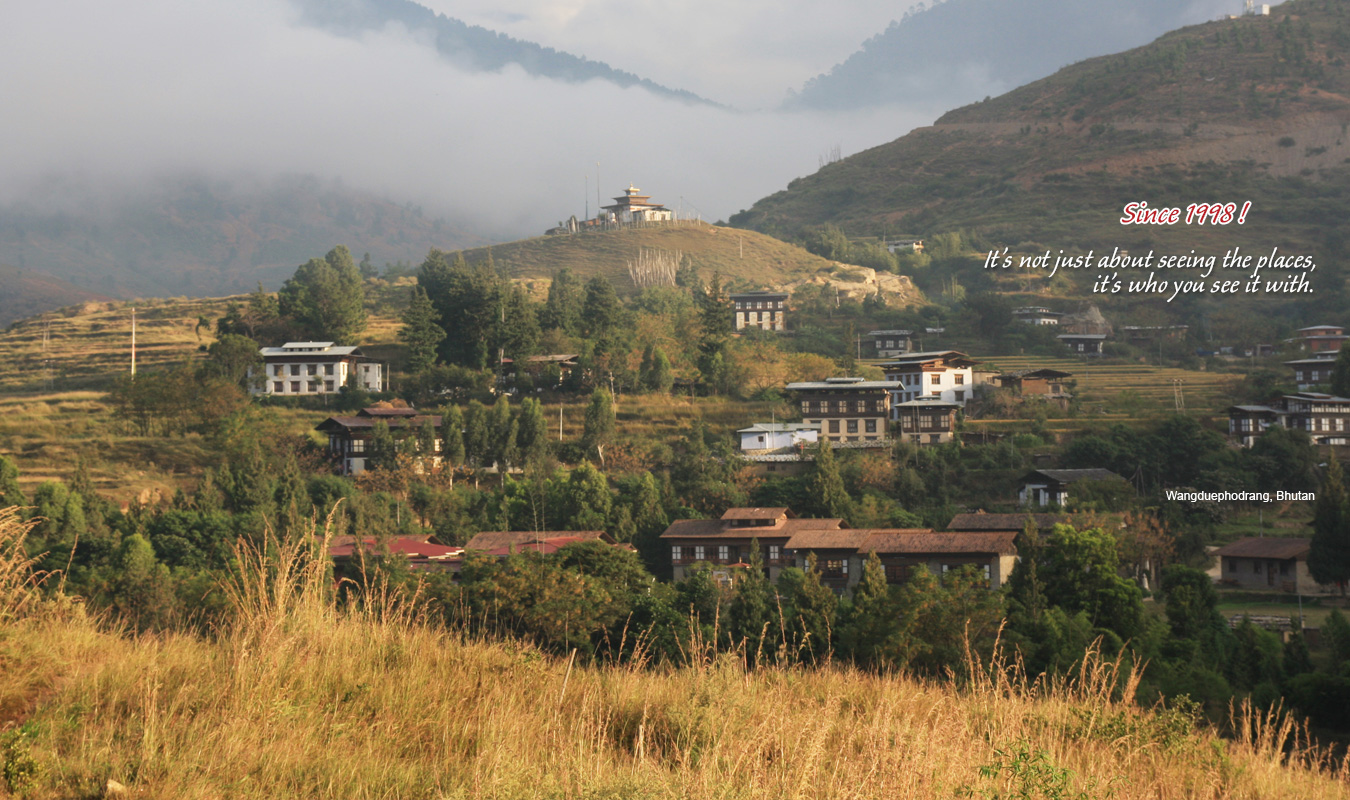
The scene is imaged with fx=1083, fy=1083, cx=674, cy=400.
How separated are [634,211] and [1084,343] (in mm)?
47970

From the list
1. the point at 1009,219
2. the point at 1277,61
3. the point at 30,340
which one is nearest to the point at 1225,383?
the point at 1009,219

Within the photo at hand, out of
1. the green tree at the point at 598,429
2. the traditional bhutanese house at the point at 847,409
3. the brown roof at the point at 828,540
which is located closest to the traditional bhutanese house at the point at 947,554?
the brown roof at the point at 828,540

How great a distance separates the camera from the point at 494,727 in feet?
13.9

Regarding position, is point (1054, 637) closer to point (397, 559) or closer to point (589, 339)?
point (397, 559)

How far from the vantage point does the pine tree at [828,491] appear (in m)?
33.4

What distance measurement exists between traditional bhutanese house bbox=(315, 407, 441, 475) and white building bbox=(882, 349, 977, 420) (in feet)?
63.6

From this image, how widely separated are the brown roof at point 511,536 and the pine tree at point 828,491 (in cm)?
694

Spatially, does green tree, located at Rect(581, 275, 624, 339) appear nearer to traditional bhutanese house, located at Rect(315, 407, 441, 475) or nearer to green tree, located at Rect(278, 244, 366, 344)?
green tree, located at Rect(278, 244, 366, 344)

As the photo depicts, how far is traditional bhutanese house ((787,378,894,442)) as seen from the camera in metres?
43.2

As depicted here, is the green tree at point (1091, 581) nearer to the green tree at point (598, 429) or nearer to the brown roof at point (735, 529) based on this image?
the brown roof at point (735, 529)

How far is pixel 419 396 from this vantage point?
4619 cm

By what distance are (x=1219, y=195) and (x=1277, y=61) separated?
35112 millimetres

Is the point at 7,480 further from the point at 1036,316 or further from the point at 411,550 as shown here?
the point at 1036,316

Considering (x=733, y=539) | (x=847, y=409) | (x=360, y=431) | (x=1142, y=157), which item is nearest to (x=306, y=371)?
(x=360, y=431)
